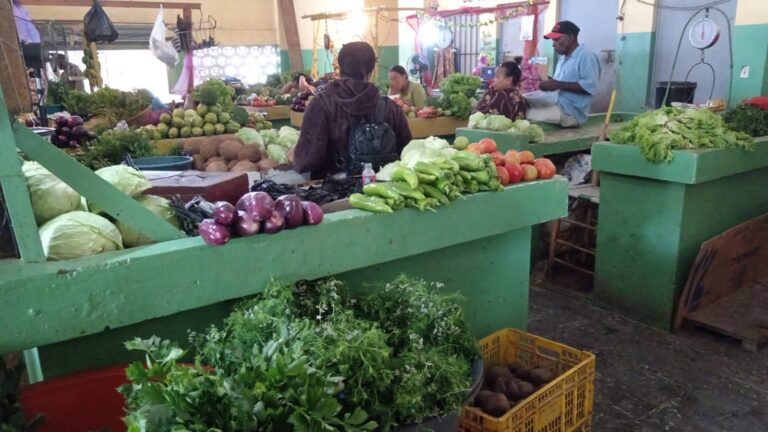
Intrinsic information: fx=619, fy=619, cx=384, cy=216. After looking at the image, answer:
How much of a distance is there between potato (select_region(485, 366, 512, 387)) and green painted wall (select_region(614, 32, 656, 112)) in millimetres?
7748

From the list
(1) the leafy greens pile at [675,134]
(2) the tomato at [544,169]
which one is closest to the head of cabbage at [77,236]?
(2) the tomato at [544,169]

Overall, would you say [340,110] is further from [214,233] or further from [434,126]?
[434,126]

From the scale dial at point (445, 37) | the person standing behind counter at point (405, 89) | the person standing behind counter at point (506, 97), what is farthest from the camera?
the scale dial at point (445, 37)

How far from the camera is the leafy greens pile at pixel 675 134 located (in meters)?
4.15

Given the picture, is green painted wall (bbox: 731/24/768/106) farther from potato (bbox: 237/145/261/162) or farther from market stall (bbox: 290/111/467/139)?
potato (bbox: 237/145/261/162)

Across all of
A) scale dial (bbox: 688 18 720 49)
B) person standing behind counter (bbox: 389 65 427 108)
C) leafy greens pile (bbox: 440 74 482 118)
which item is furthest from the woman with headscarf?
scale dial (bbox: 688 18 720 49)

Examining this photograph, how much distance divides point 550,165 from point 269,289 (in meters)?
1.79

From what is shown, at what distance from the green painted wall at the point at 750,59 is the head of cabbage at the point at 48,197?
754 centimetres

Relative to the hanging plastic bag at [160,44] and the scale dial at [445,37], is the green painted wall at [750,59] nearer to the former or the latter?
the scale dial at [445,37]

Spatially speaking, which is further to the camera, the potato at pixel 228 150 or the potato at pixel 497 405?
the potato at pixel 228 150

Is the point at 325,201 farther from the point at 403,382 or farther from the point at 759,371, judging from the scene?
the point at 759,371

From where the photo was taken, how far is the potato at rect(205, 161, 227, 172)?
476 centimetres

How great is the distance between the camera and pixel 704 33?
8469 millimetres

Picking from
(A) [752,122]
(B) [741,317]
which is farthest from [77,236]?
(A) [752,122]
